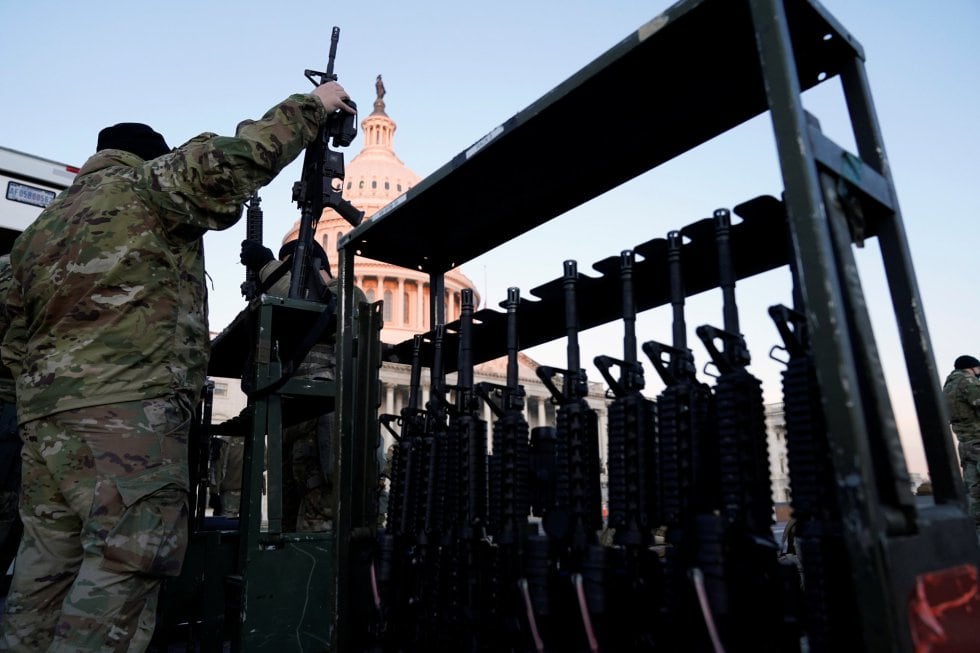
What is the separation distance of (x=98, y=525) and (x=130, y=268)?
34.6 inches

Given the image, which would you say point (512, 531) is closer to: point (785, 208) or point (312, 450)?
point (785, 208)

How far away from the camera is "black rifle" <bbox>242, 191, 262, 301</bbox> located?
554cm

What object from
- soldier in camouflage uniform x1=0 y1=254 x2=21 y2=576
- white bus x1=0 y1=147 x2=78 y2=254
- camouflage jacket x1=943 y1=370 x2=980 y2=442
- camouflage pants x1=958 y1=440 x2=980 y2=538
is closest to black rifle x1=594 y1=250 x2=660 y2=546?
soldier in camouflage uniform x1=0 y1=254 x2=21 y2=576

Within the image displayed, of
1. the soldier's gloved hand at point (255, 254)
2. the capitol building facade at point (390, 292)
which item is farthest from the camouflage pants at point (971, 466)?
the capitol building facade at point (390, 292)

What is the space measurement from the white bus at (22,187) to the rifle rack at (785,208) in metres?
3.06

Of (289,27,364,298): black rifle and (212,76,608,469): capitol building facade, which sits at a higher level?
(212,76,608,469): capitol building facade

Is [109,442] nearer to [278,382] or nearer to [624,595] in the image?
[278,382]

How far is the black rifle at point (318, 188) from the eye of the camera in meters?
4.09

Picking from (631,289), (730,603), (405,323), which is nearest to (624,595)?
(730,603)

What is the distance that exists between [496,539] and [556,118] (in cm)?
143

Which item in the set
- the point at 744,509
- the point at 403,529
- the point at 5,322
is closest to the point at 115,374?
the point at 5,322

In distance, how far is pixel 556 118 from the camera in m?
2.24

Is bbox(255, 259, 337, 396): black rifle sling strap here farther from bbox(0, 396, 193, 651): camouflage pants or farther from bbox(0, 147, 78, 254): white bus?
bbox(0, 147, 78, 254): white bus

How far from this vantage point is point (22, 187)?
15.7 feet
